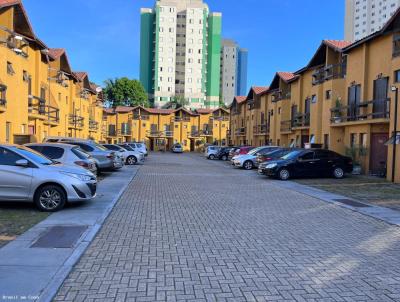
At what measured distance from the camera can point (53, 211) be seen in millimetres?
10125

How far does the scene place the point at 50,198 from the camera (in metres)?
10.1

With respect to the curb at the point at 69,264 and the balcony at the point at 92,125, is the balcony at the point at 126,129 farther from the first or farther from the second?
the curb at the point at 69,264

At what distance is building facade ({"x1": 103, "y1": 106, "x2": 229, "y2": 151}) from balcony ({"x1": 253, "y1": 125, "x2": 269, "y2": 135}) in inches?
1104

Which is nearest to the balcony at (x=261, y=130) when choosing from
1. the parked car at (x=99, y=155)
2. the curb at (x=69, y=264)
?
the parked car at (x=99, y=155)

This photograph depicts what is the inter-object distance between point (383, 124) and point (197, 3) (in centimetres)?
10570

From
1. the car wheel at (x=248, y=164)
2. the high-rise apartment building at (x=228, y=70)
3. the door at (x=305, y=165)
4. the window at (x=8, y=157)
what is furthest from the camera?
the high-rise apartment building at (x=228, y=70)

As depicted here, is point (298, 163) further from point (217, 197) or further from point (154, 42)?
point (154, 42)

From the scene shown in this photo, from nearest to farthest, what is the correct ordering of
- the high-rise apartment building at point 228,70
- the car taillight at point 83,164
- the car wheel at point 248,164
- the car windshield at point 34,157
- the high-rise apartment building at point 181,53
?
1. the car windshield at point 34,157
2. the car taillight at point 83,164
3. the car wheel at point 248,164
4. the high-rise apartment building at point 181,53
5. the high-rise apartment building at point 228,70

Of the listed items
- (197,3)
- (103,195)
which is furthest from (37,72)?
(197,3)

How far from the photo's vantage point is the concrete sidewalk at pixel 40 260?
189 inches

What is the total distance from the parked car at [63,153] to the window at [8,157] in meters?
3.83

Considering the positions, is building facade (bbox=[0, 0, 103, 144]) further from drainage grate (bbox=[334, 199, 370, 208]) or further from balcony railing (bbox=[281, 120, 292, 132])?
balcony railing (bbox=[281, 120, 292, 132])

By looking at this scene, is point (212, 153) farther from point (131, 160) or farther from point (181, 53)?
point (181, 53)

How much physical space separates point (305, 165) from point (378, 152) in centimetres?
494
